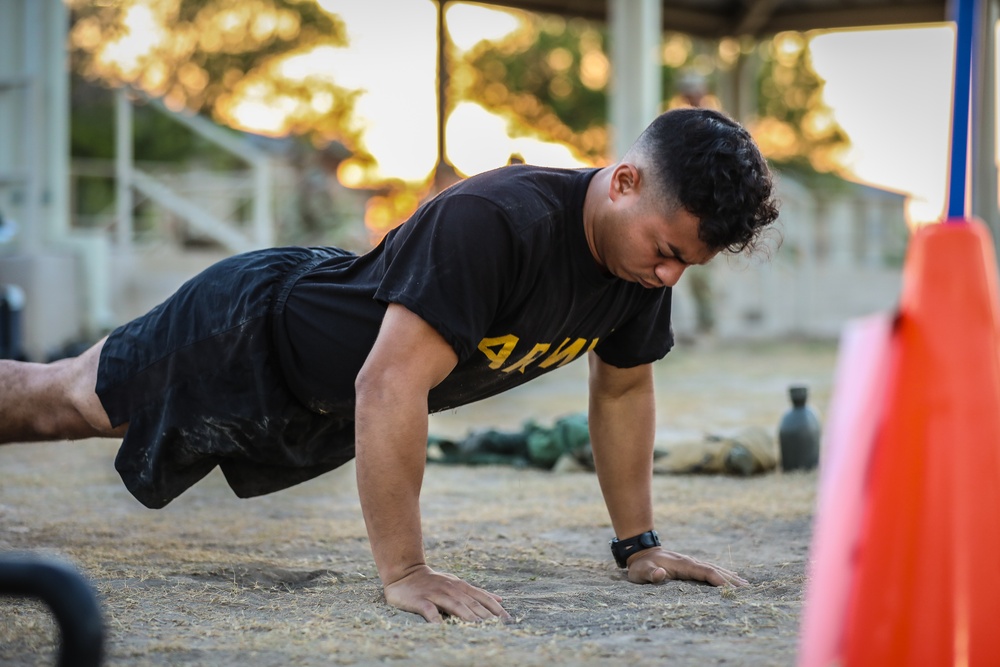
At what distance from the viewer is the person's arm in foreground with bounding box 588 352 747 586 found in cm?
232

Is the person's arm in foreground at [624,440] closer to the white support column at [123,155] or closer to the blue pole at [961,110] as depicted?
the blue pole at [961,110]

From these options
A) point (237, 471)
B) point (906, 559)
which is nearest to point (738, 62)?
point (237, 471)

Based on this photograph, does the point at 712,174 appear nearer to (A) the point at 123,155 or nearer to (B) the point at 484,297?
(B) the point at 484,297

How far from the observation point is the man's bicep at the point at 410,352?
1802 millimetres

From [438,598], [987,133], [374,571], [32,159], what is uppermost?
[987,133]

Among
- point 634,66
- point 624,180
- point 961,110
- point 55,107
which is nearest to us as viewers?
point 961,110

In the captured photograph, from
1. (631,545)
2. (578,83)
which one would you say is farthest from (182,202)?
(631,545)

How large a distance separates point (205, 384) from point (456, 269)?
0.69m

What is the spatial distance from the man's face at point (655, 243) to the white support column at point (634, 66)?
646cm

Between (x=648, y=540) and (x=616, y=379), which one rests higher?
(x=616, y=379)

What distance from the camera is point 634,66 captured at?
8312 mm

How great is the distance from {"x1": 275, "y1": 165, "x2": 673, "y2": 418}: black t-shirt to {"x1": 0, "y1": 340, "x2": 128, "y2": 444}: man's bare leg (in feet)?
1.50

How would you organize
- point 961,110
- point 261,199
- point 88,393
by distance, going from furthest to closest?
point 261,199 < point 88,393 < point 961,110

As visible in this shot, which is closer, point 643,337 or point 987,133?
point 643,337
